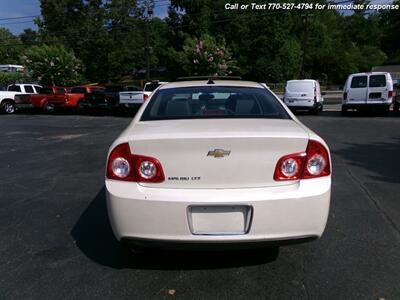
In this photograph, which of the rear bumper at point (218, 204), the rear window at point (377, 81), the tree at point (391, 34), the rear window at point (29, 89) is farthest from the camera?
the tree at point (391, 34)

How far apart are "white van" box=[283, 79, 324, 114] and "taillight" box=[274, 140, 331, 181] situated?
15587 mm

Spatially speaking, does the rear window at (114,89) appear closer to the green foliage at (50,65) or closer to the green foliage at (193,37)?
the green foliage at (50,65)

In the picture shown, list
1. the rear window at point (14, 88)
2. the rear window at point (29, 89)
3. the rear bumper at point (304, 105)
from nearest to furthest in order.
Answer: the rear bumper at point (304, 105), the rear window at point (14, 88), the rear window at point (29, 89)

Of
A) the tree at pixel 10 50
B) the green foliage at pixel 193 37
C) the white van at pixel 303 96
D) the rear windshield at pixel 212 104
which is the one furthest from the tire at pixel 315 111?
the tree at pixel 10 50

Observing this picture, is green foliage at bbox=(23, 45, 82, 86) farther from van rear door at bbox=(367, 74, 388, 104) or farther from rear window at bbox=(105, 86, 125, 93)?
van rear door at bbox=(367, 74, 388, 104)

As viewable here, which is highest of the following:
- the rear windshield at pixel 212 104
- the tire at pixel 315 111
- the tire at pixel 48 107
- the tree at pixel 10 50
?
the tree at pixel 10 50

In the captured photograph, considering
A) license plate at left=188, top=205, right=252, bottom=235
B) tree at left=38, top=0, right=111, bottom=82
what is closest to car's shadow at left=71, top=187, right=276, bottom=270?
license plate at left=188, top=205, right=252, bottom=235

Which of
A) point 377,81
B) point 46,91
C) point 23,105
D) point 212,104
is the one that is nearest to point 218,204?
point 212,104

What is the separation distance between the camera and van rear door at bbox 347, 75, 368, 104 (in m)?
16.2

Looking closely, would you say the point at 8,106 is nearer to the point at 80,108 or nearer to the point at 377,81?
the point at 80,108

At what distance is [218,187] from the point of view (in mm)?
2811

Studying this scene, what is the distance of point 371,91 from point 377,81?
51 centimetres

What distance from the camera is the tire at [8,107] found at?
22891mm

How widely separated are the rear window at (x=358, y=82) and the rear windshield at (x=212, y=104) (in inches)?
540
